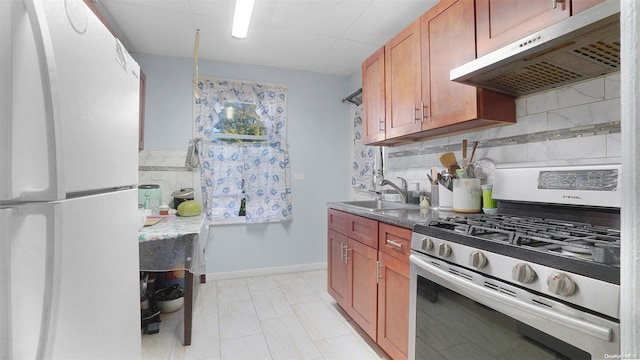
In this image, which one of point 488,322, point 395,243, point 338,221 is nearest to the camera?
point 488,322

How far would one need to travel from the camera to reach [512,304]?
91cm

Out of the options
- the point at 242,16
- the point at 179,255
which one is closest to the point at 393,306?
the point at 179,255

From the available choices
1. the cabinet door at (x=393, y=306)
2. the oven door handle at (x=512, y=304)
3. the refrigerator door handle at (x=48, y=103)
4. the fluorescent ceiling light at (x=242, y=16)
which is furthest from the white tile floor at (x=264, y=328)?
the fluorescent ceiling light at (x=242, y=16)

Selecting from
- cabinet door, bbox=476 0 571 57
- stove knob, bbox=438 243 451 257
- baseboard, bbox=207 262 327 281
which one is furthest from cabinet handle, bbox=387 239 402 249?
baseboard, bbox=207 262 327 281

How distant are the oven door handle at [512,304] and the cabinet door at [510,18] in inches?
44.9

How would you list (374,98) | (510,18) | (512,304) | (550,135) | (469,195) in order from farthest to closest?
(374,98)
(469,195)
(550,135)
(510,18)
(512,304)

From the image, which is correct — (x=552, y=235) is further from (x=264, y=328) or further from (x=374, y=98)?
(x=264, y=328)

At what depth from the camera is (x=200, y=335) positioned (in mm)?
2102

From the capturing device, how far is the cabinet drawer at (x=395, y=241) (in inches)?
59.7

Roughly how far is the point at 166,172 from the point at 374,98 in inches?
90.8

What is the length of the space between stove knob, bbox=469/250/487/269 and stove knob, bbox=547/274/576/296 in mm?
212

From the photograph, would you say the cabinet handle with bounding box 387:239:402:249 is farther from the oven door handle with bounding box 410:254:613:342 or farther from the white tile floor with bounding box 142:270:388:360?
the white tile floor with bounding box 142:270:388:360

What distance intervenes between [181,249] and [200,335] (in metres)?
0.67

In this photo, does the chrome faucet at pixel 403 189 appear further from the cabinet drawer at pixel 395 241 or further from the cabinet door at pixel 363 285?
the cabinet drawer at pixel 395 241
